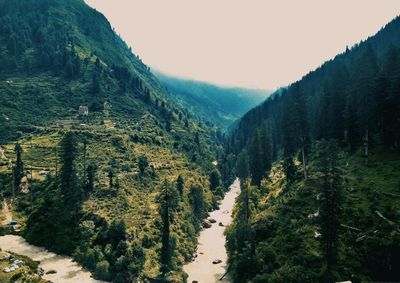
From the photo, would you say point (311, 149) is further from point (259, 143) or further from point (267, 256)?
point (267, 256)

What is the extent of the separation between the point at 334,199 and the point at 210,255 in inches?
1796

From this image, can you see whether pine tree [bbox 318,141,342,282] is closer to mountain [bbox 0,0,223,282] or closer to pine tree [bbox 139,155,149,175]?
mountain [bbox 0,0,223,282]

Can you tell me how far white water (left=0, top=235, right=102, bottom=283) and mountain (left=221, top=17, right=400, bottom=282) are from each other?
3371 centimetres

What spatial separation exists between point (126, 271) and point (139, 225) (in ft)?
61.8

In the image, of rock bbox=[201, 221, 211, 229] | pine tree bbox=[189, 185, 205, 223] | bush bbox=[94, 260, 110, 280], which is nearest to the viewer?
bush bbox=[94, 260, 110, 280]

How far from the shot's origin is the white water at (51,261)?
77144 mm

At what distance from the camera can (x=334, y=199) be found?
61750mm

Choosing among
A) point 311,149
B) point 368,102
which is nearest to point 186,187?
point 311,149

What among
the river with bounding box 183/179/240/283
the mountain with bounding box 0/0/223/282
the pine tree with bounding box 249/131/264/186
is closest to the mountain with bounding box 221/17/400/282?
the pine tree with bounding box 249/131/264/186

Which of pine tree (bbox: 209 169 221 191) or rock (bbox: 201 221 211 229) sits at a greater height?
pine tree (bbox: 209 169 221 191)

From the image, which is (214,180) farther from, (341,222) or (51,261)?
(341,222)

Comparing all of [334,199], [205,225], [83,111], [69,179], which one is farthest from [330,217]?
[83,111]

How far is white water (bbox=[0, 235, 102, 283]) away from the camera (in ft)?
253

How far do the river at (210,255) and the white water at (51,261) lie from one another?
910 inches
